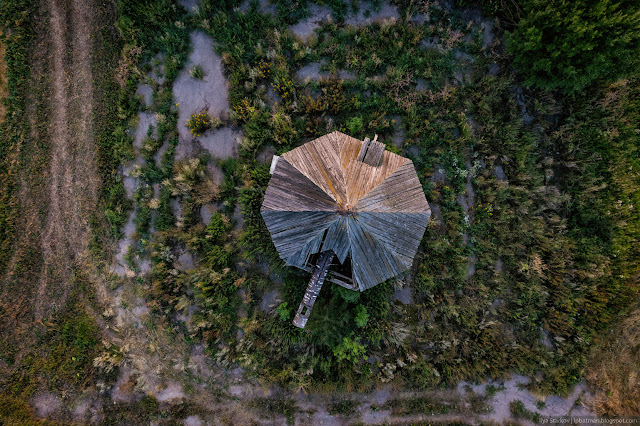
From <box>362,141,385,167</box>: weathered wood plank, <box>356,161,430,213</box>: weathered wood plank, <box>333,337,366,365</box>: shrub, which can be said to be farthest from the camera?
<box>333,337,366,365</box>: shrub

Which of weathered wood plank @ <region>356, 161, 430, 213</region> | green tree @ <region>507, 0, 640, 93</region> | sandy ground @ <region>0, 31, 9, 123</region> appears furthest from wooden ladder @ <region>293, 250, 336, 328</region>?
sandy ground @ <region>0, 31, 9, 123</region>

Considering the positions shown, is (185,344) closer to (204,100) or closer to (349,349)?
(349,349)

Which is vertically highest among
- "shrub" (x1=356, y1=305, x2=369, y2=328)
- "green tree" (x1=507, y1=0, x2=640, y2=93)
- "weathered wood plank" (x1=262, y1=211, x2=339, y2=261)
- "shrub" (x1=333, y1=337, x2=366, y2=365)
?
"green tree" (x1=507, y1=0, x2=640, y2=93)

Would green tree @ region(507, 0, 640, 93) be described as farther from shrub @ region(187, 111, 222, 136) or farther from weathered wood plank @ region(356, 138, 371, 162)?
shrub @ region(187, 111, 222, 136)

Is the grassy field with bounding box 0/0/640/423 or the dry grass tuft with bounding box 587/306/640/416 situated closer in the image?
the grassy field with bounding box 0/0/640/423

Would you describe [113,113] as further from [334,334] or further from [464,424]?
[464,424]

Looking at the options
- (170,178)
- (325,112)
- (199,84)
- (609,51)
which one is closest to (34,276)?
(170,178)

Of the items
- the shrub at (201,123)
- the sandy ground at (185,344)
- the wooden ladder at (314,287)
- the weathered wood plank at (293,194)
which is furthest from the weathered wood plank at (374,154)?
the shrub at (201,123)
